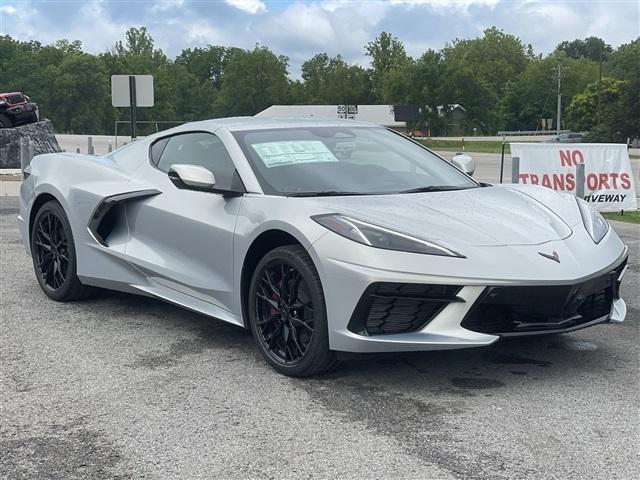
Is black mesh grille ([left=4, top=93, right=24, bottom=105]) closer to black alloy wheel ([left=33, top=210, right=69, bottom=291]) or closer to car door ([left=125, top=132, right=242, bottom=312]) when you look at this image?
black alloy wheel ([left=33, top=210, right=69, bottom=291])

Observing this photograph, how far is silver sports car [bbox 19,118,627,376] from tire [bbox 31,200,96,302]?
0.06ft

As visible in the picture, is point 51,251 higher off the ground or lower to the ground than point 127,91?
lower

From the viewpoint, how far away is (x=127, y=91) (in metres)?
16.8

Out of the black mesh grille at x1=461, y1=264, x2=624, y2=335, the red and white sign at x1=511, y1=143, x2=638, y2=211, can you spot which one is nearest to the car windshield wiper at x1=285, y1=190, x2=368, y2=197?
the black mesh grille at x1=461, y1=264, x2=624, y2=335

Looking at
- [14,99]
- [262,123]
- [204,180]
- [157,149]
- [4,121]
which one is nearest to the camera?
[204,180]

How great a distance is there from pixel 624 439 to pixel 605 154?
9774 mm

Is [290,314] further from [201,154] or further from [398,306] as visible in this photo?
[201,154]

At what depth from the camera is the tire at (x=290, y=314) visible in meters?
3.95

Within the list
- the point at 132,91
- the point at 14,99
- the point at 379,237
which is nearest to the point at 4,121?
the point at 14,99

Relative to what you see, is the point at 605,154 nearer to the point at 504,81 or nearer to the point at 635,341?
the point at 635,341

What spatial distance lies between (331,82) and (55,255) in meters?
109

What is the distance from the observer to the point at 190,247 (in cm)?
479

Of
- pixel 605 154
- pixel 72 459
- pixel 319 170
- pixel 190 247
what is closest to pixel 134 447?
pixel 72 459

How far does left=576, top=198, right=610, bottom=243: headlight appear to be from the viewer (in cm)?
445
